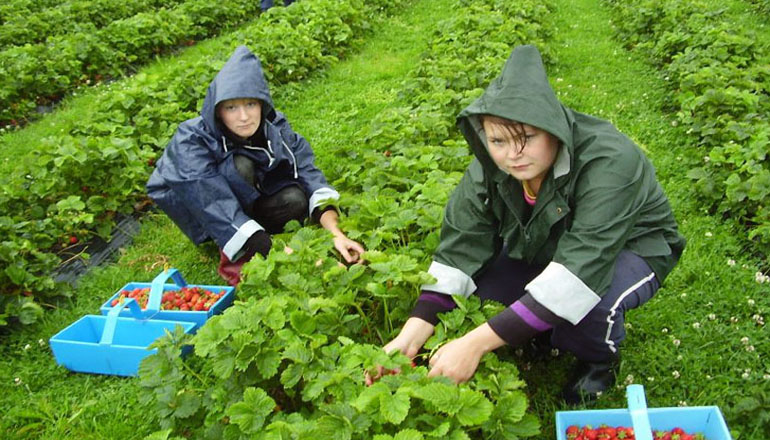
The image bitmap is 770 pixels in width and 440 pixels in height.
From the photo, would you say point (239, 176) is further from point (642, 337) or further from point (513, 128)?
point (642, 337)

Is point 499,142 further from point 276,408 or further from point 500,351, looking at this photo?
point 276,408

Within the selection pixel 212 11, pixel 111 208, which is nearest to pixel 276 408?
pixel 111 208

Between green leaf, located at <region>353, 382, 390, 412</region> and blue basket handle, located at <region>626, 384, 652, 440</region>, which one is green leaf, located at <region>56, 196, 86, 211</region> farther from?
blue basket handle, located at <region>626, 384, 652, 440</region>

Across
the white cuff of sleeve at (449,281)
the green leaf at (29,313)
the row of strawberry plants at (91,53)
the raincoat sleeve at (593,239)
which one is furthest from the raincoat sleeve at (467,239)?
the row of strawberry plants at (91,53)

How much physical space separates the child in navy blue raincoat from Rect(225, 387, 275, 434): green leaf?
1.08m

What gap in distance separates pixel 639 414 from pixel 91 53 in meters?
7.84

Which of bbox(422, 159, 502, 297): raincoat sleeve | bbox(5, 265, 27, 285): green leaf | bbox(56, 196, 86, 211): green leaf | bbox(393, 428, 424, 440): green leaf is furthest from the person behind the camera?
bbox(56, 196, 86, 211): green leaf

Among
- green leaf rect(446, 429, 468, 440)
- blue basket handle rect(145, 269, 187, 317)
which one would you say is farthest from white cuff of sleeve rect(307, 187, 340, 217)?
green leaf rect(446, 429, 468, 440)

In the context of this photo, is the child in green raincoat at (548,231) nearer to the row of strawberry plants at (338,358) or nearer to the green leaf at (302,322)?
the row of strawberry plants at (338,358)

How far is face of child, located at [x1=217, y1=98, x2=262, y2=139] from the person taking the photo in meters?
3.33

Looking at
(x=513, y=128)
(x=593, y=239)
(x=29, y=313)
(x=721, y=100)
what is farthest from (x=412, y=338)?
(x=721, y=100)

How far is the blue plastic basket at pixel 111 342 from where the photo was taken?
2900 millimetres

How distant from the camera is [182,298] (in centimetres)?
324

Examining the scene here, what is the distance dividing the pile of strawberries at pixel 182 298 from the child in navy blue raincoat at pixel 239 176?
9.1 inches
